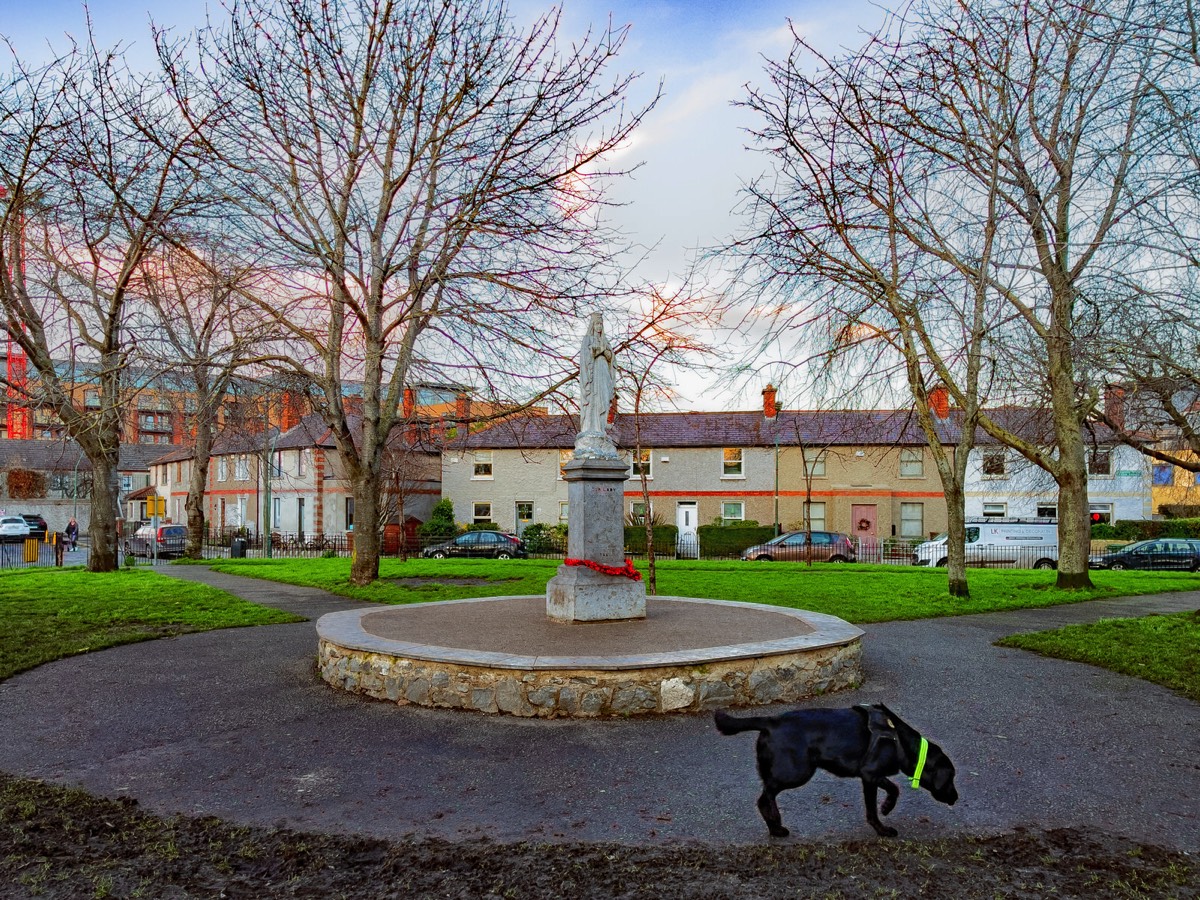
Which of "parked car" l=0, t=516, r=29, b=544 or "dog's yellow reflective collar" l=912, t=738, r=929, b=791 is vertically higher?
"dog's yellow reflective collar" l=912, t=738, r=929, b=791

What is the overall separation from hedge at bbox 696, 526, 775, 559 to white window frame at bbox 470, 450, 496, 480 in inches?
502

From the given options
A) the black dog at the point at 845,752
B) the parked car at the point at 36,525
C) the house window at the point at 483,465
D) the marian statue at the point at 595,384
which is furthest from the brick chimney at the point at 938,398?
the parked car at the point at 36,525

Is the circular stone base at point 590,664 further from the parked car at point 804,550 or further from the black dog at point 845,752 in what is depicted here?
the parked car at point 804,550

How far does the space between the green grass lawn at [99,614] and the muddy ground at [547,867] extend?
644 centimetres

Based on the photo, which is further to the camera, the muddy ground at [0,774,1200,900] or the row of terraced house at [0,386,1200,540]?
the row of terraced house at [0,386,1200,540]

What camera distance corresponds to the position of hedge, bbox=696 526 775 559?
38.6 meters

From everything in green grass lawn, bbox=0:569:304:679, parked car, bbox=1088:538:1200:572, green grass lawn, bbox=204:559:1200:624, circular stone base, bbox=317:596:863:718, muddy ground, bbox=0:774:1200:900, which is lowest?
parked car, bbox=1088:538:1200:572

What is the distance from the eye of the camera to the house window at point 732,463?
144 feet

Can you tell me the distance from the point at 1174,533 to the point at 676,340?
1357 inches

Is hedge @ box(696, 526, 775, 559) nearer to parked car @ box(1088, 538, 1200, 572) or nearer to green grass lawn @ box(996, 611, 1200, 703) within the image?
parked car @ box(1088, 538, 1200, 572)

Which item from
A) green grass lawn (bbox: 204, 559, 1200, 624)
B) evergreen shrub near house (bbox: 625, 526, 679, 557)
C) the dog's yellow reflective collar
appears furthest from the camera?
evergreen shrub near house (bbox: 625, 526, 679, 557)

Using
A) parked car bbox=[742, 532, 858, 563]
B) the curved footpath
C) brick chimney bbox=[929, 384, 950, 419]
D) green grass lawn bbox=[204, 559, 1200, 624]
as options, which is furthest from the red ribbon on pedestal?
parked car bbox=[742, 532, 858, 563]

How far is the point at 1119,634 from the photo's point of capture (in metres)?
12.1

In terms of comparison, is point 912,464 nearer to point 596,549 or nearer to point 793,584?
point 793,584
